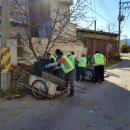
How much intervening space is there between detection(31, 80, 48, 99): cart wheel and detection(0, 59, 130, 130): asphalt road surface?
226 mm

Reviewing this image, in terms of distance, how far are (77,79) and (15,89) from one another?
500 centimetres

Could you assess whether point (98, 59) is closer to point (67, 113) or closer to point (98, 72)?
point (98, 72)

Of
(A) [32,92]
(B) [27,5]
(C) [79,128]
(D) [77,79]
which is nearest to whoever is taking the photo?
(C) [79,128]

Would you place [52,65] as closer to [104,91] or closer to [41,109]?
[41,109]

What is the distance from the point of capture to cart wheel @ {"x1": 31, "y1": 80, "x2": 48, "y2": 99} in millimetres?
8461

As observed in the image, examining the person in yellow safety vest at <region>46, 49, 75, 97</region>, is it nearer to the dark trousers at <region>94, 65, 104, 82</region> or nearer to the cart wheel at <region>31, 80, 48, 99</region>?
the cart wheel at <region>31, 80, 48, 99</region>

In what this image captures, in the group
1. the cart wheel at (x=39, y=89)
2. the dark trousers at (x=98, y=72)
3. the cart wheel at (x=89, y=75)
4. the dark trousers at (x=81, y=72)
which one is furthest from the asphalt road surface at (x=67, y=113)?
the cart wheel at (x=89, y=75)

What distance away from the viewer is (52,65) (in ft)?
29.8

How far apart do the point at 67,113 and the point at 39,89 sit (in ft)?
6.57

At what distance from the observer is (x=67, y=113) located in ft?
23.0

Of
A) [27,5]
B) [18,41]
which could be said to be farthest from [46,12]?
[27,5]

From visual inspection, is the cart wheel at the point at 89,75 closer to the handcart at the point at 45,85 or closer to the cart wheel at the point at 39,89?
the handcart at the point at 45,85

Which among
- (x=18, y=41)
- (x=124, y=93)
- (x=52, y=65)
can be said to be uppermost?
(x=18, y=41)

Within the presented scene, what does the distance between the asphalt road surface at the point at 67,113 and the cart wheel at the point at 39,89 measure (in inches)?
8.9
